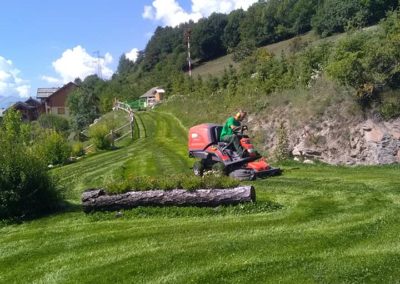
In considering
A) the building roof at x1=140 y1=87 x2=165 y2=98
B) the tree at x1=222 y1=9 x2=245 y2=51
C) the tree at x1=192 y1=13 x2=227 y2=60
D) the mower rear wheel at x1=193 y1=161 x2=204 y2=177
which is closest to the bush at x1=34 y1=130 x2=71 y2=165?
the mower rear wheel at x1=193 y1=161 x2=204 y2=177

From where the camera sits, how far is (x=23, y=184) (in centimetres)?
1154

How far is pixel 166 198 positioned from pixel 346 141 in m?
9.44

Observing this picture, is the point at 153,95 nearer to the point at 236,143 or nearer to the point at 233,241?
the point at 236,143

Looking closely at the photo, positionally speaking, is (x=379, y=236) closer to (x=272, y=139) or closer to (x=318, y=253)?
(x=318, y=253)

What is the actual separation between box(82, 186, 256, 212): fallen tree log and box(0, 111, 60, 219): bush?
125cm

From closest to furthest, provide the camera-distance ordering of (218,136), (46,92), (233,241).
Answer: (233,241) → (218,136) → (46,92)

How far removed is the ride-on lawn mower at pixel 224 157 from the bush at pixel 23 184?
16.5ft

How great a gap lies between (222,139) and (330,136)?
537 centimetres

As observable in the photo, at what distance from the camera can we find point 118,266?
7809 mm

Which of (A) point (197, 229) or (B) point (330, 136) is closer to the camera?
(A) point (197, 229)

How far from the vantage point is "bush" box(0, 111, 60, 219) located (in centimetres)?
1148

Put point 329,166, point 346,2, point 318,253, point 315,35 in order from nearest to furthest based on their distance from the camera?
point 318,253
point 329,166
point 346,2
point 315,35

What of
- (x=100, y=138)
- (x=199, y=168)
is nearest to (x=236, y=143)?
(x=199, y=168)

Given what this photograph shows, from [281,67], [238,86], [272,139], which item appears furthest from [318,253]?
[238,86]
